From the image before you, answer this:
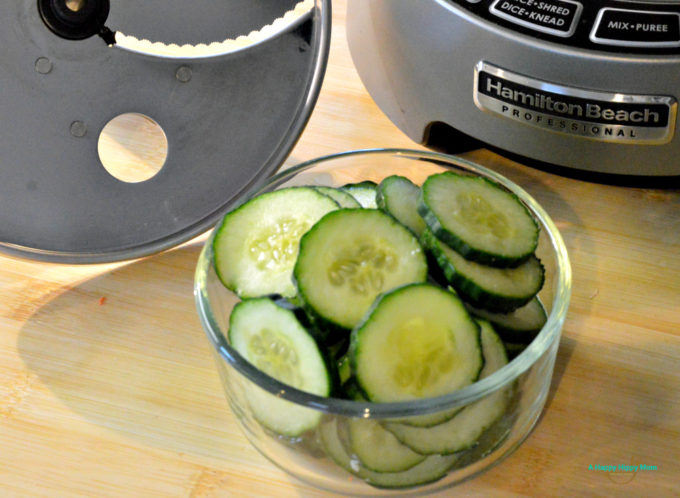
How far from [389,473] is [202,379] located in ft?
0.59

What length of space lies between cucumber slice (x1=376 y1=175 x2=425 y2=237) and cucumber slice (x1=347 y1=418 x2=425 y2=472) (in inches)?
5.5

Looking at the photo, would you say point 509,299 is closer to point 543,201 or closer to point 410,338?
point 410,338

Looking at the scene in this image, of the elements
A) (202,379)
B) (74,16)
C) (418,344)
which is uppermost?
(74,16)

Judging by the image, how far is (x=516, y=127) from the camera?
69 cm

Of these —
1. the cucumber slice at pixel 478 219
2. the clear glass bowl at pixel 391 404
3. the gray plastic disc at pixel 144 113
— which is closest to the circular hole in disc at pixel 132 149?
the gray plastic disc at pixel 144 113

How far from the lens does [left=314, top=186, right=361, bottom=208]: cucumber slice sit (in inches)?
22.4

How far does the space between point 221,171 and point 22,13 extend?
19cm

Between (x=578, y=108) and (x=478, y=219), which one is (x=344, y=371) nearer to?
(x=478, y=219)

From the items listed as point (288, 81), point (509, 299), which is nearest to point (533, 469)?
point (509, 299)

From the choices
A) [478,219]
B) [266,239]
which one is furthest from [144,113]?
[478,219]

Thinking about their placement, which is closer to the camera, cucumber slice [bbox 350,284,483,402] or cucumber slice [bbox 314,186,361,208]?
cucumber slice [bbox 350,284,483,402]

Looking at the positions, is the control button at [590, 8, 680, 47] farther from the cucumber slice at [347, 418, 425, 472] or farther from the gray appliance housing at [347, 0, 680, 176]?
the cucumber slice at [347, 418, 425, 472]

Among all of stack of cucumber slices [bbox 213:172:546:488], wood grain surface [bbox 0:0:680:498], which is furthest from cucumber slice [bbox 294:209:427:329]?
wood grain surface [bbox 0:0:680:498]

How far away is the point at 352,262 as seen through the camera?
20.0 inches
